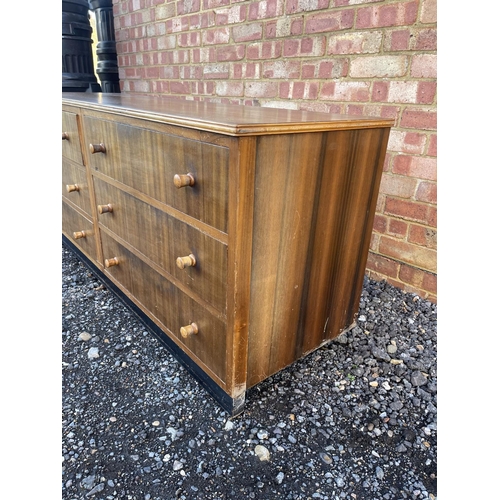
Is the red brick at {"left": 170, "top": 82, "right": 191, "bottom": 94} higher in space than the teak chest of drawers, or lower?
higher

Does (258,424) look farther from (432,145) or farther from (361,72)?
(361,72)

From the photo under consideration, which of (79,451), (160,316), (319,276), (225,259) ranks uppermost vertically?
(225,259)

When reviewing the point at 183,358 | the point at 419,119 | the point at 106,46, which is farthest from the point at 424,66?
the point at 106,46

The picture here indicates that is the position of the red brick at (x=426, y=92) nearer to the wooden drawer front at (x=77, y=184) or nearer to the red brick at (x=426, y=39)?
the red brick at (x=426, y=39)

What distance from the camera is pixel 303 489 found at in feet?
3.31

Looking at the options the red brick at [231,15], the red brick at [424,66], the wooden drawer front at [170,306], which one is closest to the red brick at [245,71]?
the red brick at [231,15]

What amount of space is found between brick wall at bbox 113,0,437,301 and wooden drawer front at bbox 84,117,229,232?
1091 mm

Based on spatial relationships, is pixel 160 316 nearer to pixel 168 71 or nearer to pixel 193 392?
pixel 193 392

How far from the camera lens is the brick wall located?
1.62 m

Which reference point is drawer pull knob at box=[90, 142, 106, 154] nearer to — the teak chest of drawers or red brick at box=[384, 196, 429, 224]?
the teak chest of drawers

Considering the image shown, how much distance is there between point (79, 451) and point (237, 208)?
2.80ft

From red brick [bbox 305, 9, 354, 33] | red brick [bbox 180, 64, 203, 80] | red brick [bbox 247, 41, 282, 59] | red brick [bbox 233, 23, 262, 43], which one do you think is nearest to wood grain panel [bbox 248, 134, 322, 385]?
red brick [bbox 305, 9, 354, 33]

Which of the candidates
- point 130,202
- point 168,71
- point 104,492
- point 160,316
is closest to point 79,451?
point 104,492

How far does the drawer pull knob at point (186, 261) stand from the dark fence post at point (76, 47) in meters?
2.17
